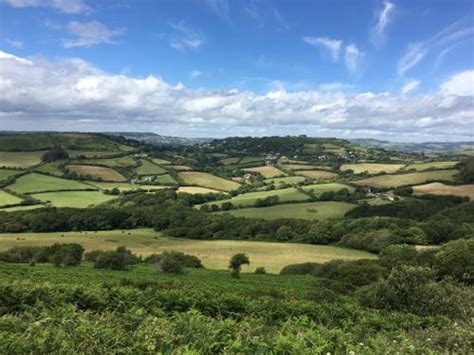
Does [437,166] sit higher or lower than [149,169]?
higher

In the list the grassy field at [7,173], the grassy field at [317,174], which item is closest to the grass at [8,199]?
the grassy field at [7,173]

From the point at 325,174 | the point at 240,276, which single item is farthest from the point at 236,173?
the point at 240,276

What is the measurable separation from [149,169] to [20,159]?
158 ft

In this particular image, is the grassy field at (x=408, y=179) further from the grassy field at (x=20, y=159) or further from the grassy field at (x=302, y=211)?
the grassy field at (x=20, y=159)

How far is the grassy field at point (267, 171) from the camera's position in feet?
596

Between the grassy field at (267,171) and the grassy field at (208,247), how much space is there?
279 ft

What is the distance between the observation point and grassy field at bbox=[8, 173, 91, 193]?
127m

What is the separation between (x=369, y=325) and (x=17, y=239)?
279 ft

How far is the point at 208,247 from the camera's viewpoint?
90.8 metres

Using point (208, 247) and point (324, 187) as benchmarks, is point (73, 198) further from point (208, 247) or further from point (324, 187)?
point (324, 187)

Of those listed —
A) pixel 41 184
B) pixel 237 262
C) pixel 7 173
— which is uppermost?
pixel 7 173

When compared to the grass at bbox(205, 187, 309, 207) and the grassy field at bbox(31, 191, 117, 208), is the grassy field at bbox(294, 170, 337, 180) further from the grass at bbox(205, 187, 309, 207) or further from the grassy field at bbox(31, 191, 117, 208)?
the grassy field at bbox(31, 191, 117, 208)

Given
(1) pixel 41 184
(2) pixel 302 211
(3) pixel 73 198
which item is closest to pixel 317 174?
(2) pixel 302 211

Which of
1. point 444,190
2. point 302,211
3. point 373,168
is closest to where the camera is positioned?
point 302,211
